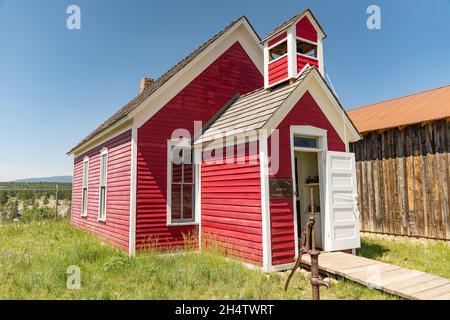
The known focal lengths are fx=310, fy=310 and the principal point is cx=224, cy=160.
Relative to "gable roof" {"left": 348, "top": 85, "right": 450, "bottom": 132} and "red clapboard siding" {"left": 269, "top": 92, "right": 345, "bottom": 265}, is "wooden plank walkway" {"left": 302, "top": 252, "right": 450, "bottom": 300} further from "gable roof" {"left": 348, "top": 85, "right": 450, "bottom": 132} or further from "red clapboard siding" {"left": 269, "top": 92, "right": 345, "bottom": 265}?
"gable roof" {"left": 348, "top": 85, "right": 450, "bottom": 132}

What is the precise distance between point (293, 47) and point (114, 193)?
6.68 m

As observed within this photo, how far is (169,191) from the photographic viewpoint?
8805 millimetres

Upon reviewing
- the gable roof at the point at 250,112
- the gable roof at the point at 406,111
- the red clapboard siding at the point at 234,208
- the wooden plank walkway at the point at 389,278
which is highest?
the gable roof at the point at 406,111

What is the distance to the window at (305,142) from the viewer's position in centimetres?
760

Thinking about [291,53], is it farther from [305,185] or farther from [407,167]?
[407,167]

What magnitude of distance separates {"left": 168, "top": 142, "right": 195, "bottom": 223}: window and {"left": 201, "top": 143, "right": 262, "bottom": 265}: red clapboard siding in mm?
565

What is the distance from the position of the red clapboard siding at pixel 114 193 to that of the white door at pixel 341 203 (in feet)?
17.2

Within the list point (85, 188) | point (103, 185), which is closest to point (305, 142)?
point (103, 185)

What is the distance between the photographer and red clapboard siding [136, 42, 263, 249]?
27.6 ft

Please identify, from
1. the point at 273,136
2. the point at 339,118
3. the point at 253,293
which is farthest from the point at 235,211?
the point at 339,118

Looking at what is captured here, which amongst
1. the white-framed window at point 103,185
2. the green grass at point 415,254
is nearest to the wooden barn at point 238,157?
the white-framed window at point 103,185

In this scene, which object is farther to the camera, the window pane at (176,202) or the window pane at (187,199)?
the window pane at (187,199)

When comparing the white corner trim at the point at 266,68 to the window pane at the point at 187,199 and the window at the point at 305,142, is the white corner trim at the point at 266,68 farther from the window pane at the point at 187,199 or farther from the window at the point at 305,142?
the window pane at the point at 187,199
